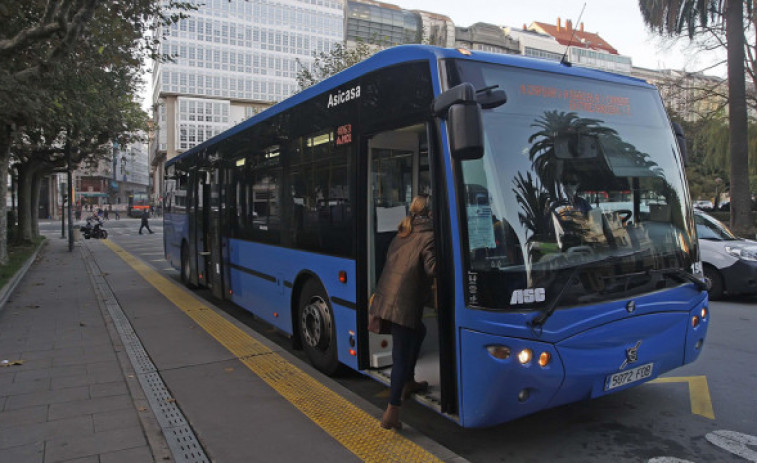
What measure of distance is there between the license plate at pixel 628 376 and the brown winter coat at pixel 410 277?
1.35 meters

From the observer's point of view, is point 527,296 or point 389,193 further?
point 389,193

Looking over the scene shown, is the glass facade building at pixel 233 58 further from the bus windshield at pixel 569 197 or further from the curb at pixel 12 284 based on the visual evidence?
the bus windshield at pixel 569 197

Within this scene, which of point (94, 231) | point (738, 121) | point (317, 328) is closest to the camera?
point (317, 328)

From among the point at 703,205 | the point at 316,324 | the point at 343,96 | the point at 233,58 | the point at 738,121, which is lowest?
the point at 316,324

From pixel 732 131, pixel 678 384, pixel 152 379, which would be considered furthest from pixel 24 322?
pixel 732 131

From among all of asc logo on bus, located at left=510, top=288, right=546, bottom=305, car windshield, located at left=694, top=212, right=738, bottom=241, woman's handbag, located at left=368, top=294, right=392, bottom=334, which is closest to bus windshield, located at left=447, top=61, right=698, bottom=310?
asc logo on bus, located at left=510, top=288, right=546, bottom=305

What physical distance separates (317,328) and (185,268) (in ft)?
23.9

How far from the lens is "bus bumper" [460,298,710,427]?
317 cm

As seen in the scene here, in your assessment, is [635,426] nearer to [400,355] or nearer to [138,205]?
[400,355]

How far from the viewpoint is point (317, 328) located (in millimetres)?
5254

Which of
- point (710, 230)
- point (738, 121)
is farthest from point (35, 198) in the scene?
point (738, 121)

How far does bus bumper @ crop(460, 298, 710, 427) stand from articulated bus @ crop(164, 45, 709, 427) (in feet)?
0.03

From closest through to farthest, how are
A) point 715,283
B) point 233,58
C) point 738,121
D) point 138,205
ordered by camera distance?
1. point 715,283
2. point 738,121
3. point 138,205
4. point 233,58

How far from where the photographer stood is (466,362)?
130 inches
